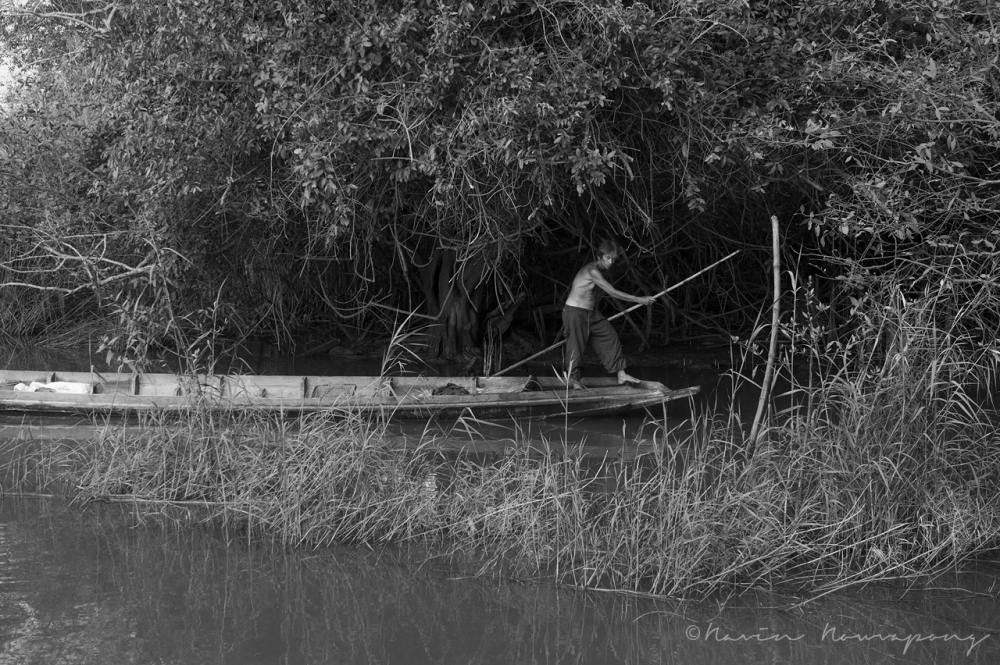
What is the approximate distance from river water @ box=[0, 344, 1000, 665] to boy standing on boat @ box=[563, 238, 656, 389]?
4340 millimetres

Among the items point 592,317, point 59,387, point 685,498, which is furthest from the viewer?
point 592,317

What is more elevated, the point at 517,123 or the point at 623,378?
the point at 517,123

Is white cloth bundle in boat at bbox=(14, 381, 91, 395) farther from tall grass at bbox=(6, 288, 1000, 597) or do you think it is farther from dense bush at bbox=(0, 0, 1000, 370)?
tall grass at bbox=(6, 288, 1000, 597)

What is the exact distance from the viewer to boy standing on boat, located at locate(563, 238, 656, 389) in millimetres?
9312

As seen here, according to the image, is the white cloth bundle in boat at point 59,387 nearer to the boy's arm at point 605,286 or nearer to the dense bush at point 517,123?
the dense bush at point 517,123

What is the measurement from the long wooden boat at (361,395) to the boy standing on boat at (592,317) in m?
0.40

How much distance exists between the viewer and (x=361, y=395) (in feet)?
27.7

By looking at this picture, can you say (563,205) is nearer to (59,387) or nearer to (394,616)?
(394,616)

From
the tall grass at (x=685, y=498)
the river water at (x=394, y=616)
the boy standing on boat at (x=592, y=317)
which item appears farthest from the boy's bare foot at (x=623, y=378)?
the river water at (x=394, y=616)

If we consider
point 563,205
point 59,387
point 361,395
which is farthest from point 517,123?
point 59,387

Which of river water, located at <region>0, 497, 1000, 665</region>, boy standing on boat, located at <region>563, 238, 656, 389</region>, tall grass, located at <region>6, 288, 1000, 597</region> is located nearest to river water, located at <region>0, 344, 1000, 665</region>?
river water, located at <region>0, 497, 1000, 665</region>

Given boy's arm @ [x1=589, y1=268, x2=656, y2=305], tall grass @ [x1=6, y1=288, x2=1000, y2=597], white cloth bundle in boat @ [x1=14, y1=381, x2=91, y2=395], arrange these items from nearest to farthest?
tall grass @ [x1=6, y1=288, x2=1000, y2=597] < white cloth bundle in boat @ [x1=14, y1=381, x2=91, y2=395] < boy's arm @ [x1=589, y1=268, x2=656, y2=305]

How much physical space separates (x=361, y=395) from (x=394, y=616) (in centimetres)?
380

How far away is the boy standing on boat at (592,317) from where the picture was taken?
9.31 m
